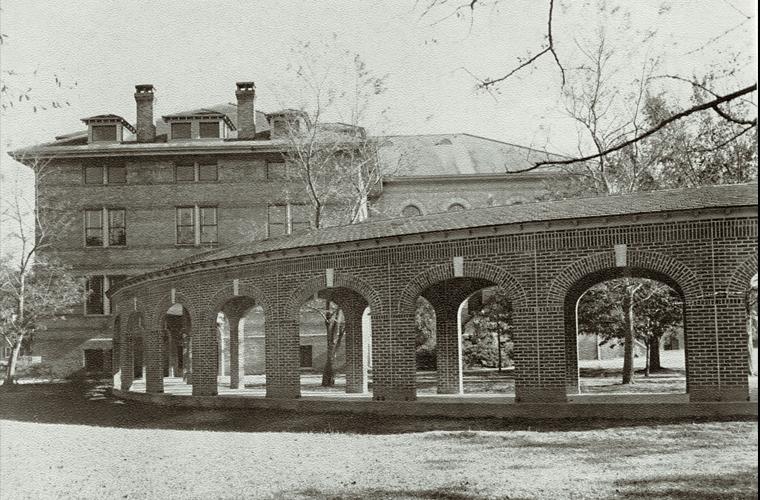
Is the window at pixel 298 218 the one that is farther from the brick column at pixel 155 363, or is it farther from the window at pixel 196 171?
the brick column at pixel 155 363

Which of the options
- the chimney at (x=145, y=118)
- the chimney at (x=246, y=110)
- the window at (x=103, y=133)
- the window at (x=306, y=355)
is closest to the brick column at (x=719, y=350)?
the window at (x=306, y=355)

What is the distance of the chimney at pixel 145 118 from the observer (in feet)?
117

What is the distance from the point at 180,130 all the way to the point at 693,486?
33.3 meters

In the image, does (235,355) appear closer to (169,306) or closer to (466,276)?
(169,306)

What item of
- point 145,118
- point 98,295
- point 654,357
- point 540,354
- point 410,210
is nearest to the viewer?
point 540,354

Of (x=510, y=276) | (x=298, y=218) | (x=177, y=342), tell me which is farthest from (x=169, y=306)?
(x=298, y=218)

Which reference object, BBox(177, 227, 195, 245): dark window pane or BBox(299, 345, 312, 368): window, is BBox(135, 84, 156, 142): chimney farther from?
BBox(299, 345, 312, 368): window

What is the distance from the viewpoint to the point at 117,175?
39062mm

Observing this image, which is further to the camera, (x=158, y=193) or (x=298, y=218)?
(x=298, y=218)

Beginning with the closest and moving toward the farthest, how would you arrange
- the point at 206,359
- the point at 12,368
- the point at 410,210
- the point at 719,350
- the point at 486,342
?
the point at 719,350 → the point at 206,359 → the point at 12,368 → the point at 486,342 → the point at 410,210

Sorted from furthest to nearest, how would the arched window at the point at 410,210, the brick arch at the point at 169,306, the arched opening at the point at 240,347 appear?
1. the arched window at the point at 410,210
2. the arched opening at the point at 240,347
3. the brick arch at the point at 169,306

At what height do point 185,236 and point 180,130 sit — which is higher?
point 180,130

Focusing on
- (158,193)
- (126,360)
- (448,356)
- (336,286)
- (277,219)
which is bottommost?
(126,360)

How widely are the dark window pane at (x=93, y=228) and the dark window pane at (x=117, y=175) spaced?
1.61 m
